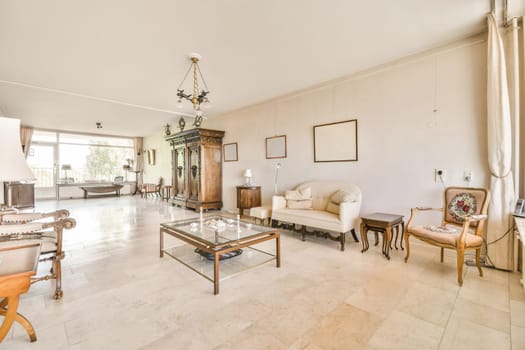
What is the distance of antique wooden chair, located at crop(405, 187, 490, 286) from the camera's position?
7.45 ft

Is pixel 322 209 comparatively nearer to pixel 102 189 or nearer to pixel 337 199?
pixel 337 199

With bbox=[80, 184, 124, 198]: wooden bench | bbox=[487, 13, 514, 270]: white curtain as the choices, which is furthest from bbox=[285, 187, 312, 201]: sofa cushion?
bbox=[80, 184, 124, 198]: wooden bench

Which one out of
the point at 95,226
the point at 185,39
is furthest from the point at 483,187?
the point at 95,226

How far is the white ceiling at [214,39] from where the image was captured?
2.32 metres

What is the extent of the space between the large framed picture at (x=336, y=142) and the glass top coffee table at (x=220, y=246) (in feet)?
6.64

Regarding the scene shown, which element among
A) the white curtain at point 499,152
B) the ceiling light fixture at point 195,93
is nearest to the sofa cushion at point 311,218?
the white curtain at point 499,152

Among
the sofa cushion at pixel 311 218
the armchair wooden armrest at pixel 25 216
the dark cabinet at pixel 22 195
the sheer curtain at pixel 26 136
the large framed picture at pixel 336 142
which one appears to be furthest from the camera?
the sheer curtain at pixel 26 136

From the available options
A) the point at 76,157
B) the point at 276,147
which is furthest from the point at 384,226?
the point at 76,157

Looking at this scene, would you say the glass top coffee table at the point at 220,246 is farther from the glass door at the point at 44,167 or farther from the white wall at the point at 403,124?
the glass door at the point at 44,167

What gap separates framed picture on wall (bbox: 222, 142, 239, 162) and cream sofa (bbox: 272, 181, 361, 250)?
2.41 m

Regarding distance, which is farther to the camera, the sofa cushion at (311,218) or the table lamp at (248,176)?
the table lamp at (248,176)

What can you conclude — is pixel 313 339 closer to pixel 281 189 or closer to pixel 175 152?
pixel 281 189

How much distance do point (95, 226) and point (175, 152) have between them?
10.8 ft

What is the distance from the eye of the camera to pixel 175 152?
7.33 m
